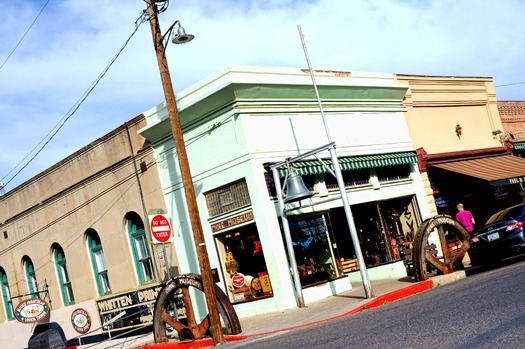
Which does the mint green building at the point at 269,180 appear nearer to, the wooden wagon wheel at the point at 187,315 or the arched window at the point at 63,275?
the wooden wagon wheel at the point at 187,315

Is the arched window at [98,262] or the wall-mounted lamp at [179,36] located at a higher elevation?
the wall-mounted lamp at [179,36]

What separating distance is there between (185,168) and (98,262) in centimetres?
985

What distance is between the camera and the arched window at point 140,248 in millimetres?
20656

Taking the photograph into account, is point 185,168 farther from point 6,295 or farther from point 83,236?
point 6,295

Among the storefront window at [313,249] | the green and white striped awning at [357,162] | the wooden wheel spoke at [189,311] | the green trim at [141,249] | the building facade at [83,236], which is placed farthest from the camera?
the green trim at [141,249]

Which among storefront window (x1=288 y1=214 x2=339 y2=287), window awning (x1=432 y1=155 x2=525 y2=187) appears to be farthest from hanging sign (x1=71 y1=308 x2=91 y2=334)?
window awning (x1=432 y1=155 x2=525 y2=187)

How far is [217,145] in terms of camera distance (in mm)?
17953

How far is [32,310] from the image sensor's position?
2017 centimetres

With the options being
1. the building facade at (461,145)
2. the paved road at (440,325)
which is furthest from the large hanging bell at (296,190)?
the building facade at (461,145)

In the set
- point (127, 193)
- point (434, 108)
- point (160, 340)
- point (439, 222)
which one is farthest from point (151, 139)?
point (434, 108)

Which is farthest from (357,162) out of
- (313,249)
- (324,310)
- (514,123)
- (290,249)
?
(514,123)

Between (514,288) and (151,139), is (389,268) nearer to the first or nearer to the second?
(151,139)

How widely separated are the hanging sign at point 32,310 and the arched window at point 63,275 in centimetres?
346

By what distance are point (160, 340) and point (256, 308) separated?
334cm
